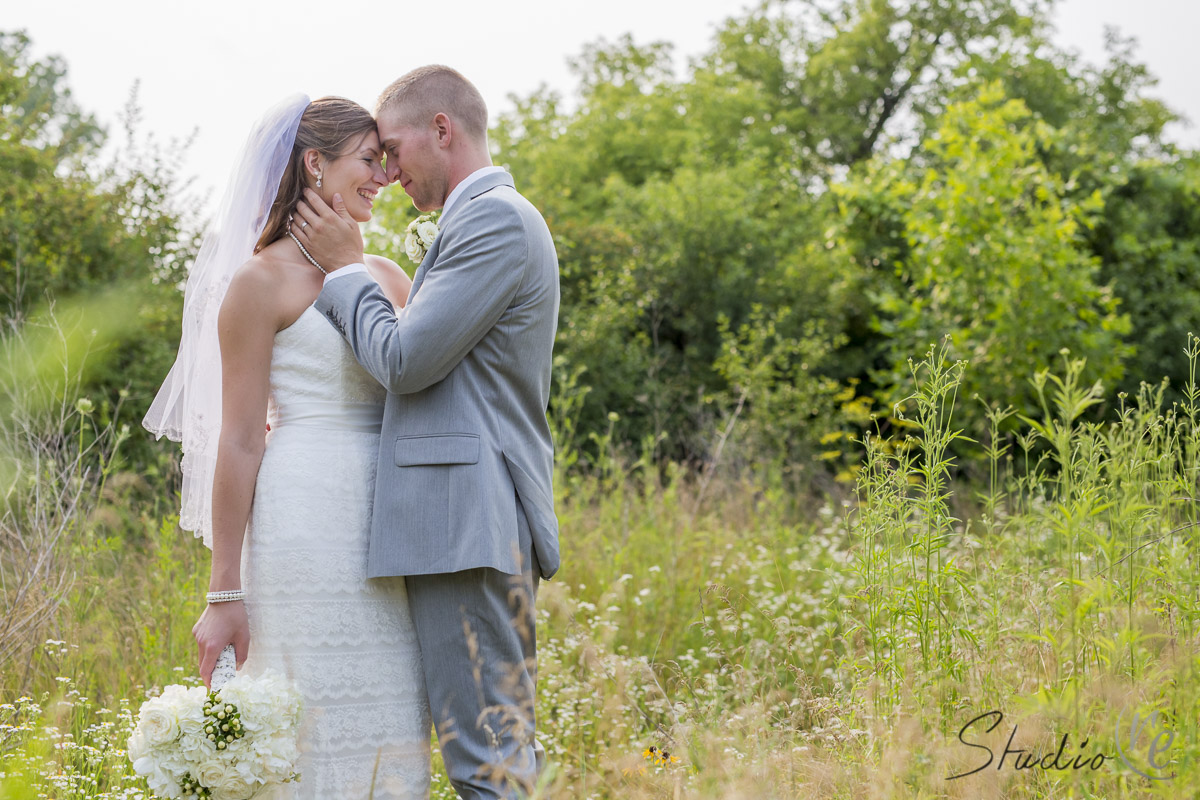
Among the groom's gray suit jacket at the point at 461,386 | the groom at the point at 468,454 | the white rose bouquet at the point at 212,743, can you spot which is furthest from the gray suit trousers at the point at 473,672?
the white rose bouquet at the point at 212,743

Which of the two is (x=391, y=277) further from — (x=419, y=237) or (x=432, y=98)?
(x=432, y=98)

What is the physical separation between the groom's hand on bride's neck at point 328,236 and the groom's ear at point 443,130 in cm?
36

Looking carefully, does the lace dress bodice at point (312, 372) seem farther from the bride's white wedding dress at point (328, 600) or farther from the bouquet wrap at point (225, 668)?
the bouquet wrap at point (225, 668)

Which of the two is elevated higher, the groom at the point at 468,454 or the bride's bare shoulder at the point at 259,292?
the bride's bare shoulder at the point at 259,292

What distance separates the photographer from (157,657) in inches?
152

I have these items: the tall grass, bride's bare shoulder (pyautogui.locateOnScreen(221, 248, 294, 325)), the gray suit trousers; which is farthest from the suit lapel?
the tall grass

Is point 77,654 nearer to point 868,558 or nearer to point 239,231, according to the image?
point 239,231

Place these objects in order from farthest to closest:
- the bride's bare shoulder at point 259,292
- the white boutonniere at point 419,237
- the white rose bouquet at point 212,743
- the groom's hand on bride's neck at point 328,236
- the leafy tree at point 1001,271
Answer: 1. the leafy tree at point 1001,271
2. the white boutonniere at point 419,237
3. the groom's hand on bride's neck at point 328,236
4. the bride's bare shoulder at point 259,292
5. the white rose bouquet at point 212,743

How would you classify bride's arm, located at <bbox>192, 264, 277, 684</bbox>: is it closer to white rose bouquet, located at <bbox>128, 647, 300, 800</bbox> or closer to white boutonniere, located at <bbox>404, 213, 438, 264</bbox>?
white rose bouquet, located at <bbox>128, 647, 300, 800</bbox>

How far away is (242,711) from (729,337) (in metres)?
8.00

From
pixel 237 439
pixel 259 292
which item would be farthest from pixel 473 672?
pixel 259 292

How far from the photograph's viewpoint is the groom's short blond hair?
9.10 ft

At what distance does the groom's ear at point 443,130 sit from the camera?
109 inches

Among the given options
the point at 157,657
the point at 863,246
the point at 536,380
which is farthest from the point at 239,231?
the point at 863,246
